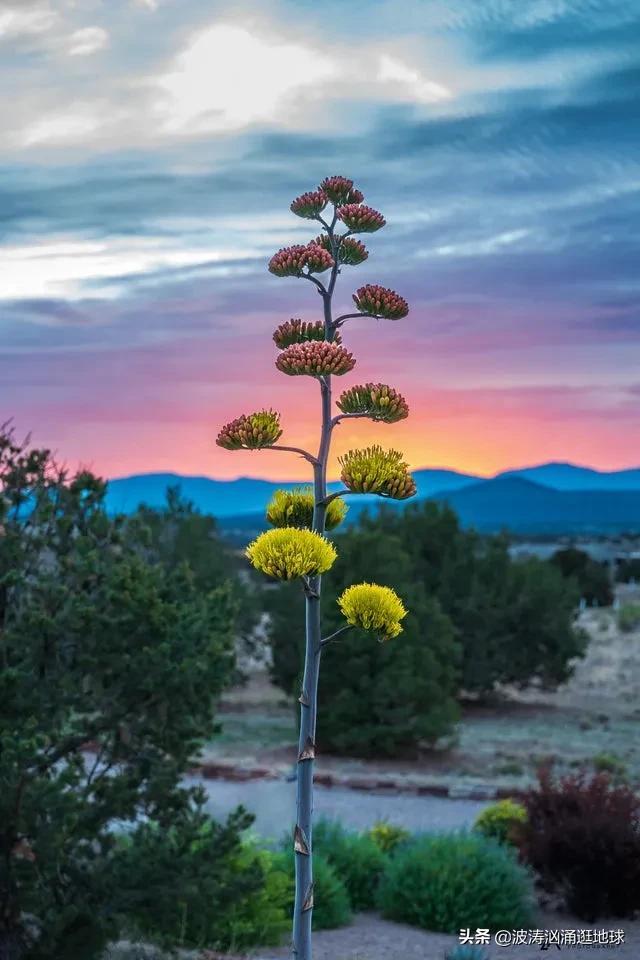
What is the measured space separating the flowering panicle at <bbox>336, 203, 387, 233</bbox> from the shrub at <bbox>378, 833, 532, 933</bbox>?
6.32 metres

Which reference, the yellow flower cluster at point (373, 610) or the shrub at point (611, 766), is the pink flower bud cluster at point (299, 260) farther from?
the shrub at point (611, 766)

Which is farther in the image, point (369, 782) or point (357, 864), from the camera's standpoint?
point (369, 782)

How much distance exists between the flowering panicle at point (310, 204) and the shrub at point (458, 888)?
6.37m

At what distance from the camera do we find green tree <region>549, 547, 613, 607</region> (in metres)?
48.1

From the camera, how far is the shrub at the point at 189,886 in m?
8.07

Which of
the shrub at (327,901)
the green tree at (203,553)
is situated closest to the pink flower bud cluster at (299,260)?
the shrub at (327,901)

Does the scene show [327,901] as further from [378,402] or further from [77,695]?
[378,402]

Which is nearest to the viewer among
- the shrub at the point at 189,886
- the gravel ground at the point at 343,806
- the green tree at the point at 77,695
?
the green tree at the point at 77,695

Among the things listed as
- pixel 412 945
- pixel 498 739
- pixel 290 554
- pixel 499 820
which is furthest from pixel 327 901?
pixel 498 739

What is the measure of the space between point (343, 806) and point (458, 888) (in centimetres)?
614

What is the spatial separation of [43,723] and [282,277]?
13.8 ft

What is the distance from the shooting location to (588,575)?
4997 centimetres

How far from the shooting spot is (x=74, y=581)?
8.41 m

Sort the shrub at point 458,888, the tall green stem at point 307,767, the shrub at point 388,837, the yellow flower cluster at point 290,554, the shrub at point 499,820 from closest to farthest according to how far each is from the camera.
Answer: the yellow flower cluster at point 290,554 → the tall green stem at point 307,767 → the shrub at point 458,888 → the shrub at point 388,837 → the shrub at point 499,820
